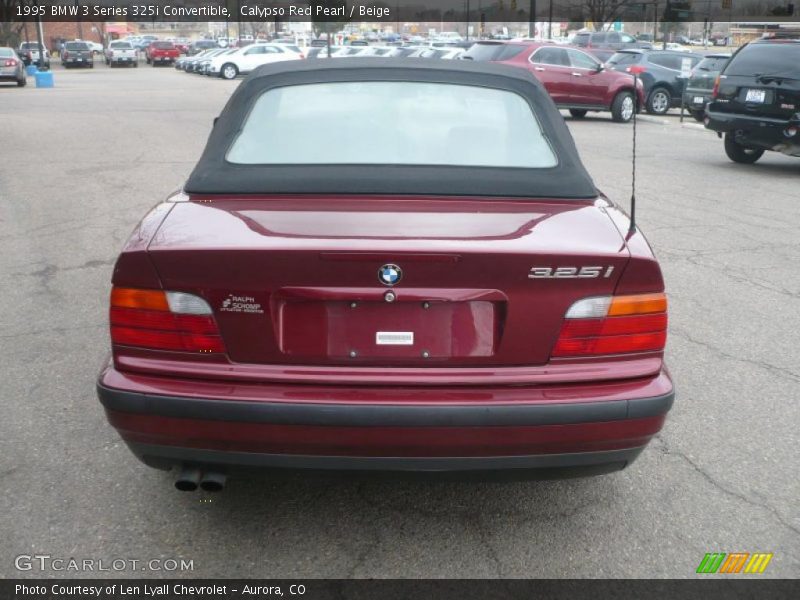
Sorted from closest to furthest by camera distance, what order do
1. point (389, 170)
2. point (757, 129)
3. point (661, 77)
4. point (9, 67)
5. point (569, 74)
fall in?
point (389, 170)
point (757, 129)
point (569, 74)
point (661, 77)
point (9, 67)

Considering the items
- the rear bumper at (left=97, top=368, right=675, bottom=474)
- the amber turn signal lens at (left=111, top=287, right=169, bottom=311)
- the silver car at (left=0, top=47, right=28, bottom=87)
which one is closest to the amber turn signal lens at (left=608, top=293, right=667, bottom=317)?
the rear bumper at (left=97, top=368, right=675, bottom=474)

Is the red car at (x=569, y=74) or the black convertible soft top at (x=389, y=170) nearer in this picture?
the black convertible soft top at (x=389, y=170)

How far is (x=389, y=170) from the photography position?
3.49 m

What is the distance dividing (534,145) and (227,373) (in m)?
1.68

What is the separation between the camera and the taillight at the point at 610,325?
9.31ft

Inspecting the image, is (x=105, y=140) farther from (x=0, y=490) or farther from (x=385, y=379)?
(x=385, y=379)

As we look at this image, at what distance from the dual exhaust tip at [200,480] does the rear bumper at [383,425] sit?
5 centimetres

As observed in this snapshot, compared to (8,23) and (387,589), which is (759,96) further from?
(8,23)

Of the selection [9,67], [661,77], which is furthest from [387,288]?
[9,67]


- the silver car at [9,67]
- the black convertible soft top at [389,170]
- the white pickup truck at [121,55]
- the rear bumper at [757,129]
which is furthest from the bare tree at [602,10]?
the black convertible soft top at [389,170]

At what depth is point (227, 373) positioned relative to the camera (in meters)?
2.79

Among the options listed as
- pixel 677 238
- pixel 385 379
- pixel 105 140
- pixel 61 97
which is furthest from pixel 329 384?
pixel 61 97

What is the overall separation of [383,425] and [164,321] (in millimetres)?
772

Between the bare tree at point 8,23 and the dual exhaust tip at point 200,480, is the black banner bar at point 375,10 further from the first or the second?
the dual exhaust tip at point 200,480
